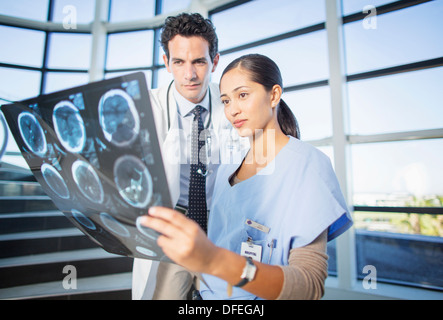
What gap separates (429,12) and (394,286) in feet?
7.60

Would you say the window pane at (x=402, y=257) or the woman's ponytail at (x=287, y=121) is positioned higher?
the woman's ponytail at (x=287, y=121)

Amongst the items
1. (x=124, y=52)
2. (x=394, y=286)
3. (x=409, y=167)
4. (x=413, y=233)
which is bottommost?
(x=394, y=286)

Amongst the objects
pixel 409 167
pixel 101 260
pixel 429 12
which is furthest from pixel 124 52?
pixel 409 167

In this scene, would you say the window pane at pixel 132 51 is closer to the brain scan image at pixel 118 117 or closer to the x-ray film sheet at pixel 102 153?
the x-ray film sheet at pixel 102 153

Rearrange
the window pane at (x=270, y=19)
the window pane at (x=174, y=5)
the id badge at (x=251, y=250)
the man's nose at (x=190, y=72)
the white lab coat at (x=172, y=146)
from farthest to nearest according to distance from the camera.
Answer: the window pane at (x=174, y=5)
the window pane at (x=270, y=19)
the man's nose at (x=190, y=72)
the white lab coat at (x=172, y=146)
the id badge at (x=251, y=250)

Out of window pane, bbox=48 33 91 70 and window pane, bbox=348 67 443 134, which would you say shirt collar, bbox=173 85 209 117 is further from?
window pane, bbox=48 33 91 70

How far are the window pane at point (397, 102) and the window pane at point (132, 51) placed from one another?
2.61m

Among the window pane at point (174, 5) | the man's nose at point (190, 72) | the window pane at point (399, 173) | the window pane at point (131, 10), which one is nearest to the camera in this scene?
the man's nose at point (190, 72)

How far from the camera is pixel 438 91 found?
189cm

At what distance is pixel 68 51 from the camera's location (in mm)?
2852

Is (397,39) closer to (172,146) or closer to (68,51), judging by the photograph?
(172,146)

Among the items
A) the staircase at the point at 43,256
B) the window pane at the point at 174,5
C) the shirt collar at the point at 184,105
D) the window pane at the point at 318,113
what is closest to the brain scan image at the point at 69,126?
the shirt collar at the point at 184,105

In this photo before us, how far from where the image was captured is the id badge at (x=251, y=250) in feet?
1.75
